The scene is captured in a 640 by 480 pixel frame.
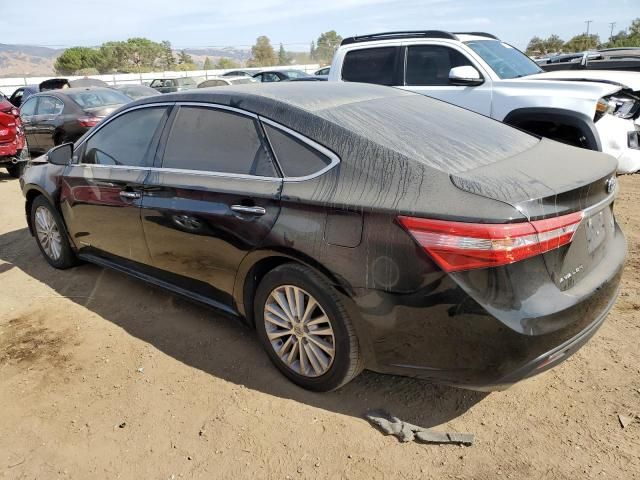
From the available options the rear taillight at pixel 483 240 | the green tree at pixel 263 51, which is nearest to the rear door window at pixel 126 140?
the rear taillight at pixel 483 240

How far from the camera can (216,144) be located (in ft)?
10.1

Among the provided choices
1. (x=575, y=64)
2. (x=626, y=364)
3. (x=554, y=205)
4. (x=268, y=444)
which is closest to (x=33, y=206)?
(x=268, y=444)

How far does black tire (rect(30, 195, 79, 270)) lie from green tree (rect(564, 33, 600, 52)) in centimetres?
4420

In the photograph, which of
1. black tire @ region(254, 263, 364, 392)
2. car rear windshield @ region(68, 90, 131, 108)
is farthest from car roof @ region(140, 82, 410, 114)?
car rear windshield @ region(68, 90, 131, 108)

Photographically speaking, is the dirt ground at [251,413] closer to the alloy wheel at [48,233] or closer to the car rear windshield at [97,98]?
the alloy wheel at [48,233]

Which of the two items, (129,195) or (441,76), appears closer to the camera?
(129,195)

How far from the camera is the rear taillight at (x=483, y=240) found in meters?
2.04

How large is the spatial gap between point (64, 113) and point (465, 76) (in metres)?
7.77

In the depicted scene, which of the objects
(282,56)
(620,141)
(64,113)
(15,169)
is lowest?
(282,56)

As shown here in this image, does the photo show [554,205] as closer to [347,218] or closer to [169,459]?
[347,218]

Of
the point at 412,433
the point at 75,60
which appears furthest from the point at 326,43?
the point at 412,433

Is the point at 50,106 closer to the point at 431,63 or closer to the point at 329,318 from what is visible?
the point at 431,63

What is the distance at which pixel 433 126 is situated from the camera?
2.84 m

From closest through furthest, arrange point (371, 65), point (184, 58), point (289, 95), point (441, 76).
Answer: point (289, 95) < point (441, 76) < point (371, 65) < point (184, 58)
